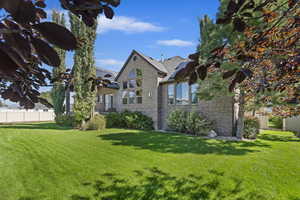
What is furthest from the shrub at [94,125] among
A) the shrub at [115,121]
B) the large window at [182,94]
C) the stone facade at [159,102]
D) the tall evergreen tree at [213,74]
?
the tall evergreen tree at [213,74]

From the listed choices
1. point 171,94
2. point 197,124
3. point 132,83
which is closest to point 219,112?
point 197,124

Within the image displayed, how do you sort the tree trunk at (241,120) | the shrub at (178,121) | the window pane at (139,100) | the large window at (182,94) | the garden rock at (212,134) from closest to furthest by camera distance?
the tree trunk at (241,120) < the garden rock at (212,134) < the shrub at (178,121) < the large window at (182,94) < the window pane at (139,100)

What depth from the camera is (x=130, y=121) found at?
12.6m

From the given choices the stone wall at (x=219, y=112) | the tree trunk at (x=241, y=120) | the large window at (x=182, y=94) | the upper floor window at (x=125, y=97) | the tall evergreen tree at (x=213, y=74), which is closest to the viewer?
the tall evergreen tree at (x=213, y=74)

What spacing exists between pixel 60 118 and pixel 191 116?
1184cm

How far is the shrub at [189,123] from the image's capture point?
32.7 feet

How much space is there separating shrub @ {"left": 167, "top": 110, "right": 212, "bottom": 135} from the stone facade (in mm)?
650

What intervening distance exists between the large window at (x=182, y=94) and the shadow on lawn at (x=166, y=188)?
25.9 feet

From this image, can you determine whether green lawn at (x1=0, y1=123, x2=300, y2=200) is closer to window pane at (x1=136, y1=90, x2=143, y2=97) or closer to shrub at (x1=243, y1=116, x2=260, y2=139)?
shrub at (x1=243, y1=116, x2=260, y2=139)

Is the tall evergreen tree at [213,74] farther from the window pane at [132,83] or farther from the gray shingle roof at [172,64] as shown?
the window pane at [132,83]

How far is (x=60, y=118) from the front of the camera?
613 inches

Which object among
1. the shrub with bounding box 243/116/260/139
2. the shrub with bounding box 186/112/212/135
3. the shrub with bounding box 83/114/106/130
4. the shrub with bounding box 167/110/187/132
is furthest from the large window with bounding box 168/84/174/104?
the shrub with bounding box 83/114/106/130

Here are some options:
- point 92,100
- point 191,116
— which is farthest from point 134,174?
point 92,100

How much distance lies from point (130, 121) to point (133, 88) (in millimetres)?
3206
